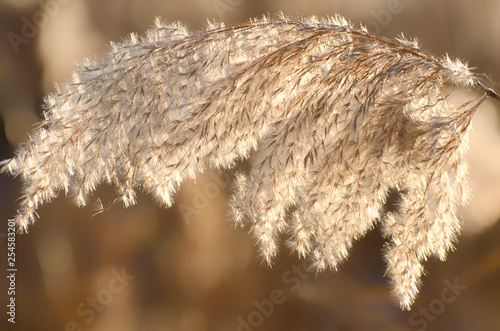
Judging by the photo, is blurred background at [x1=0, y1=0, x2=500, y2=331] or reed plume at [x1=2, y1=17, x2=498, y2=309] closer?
reed plume at [x1=2, y1=17, x2=498, y2=309]

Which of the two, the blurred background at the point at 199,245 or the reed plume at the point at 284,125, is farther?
the blurred background at the point at 199,245

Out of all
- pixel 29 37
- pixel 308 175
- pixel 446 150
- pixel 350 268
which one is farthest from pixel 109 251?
pixel 446 150

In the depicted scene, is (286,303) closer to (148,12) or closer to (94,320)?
(94,320)

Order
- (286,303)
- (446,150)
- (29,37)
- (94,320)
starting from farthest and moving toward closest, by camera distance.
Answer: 1. (286,303)
2. (94,320)
3. (29,37)
4. (446,150)
